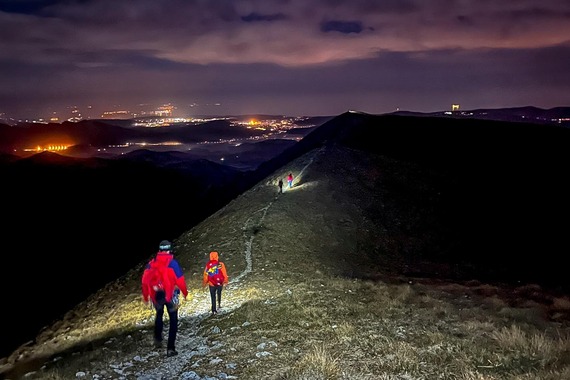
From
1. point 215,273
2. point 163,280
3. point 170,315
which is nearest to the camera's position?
point 163,280

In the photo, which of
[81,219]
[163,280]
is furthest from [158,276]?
[81,219]

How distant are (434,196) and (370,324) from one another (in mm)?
29284

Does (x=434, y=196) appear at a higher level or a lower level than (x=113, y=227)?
higher

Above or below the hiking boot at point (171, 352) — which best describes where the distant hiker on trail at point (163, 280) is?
above

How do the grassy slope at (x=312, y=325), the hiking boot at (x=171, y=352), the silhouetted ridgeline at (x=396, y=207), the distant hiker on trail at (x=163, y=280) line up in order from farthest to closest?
the silhouetted ridgeline at (x=396, y=207)
the hiking boot at (x=171, y=352)
the distant hiker on trail at (x=163, y=280)
the grassy slope at (x=312, y=325)

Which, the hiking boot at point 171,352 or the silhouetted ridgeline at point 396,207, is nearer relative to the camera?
the hiking boot at point 171,352

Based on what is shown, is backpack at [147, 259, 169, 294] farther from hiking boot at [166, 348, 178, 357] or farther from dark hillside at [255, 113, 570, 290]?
dark hillside at [255, 113, 570, 290]

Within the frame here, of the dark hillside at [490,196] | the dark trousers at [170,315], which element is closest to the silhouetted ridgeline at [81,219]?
the dark trousers at [170,315]

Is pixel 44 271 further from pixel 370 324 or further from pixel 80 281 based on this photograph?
pixel 370 324

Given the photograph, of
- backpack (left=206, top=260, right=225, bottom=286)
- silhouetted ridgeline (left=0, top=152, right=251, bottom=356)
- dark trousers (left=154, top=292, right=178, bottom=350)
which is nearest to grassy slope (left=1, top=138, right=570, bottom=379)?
dark trousers (left=154, top=292, right=178, bottom=350)

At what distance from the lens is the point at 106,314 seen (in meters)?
14.8

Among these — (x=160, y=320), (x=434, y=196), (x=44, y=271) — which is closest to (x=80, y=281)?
(x=44, y=271)

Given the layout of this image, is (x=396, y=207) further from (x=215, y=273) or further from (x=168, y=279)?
(x=168, y=279)

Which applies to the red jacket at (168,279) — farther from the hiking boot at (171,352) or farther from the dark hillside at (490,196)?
the dark hillside at (490,196)
